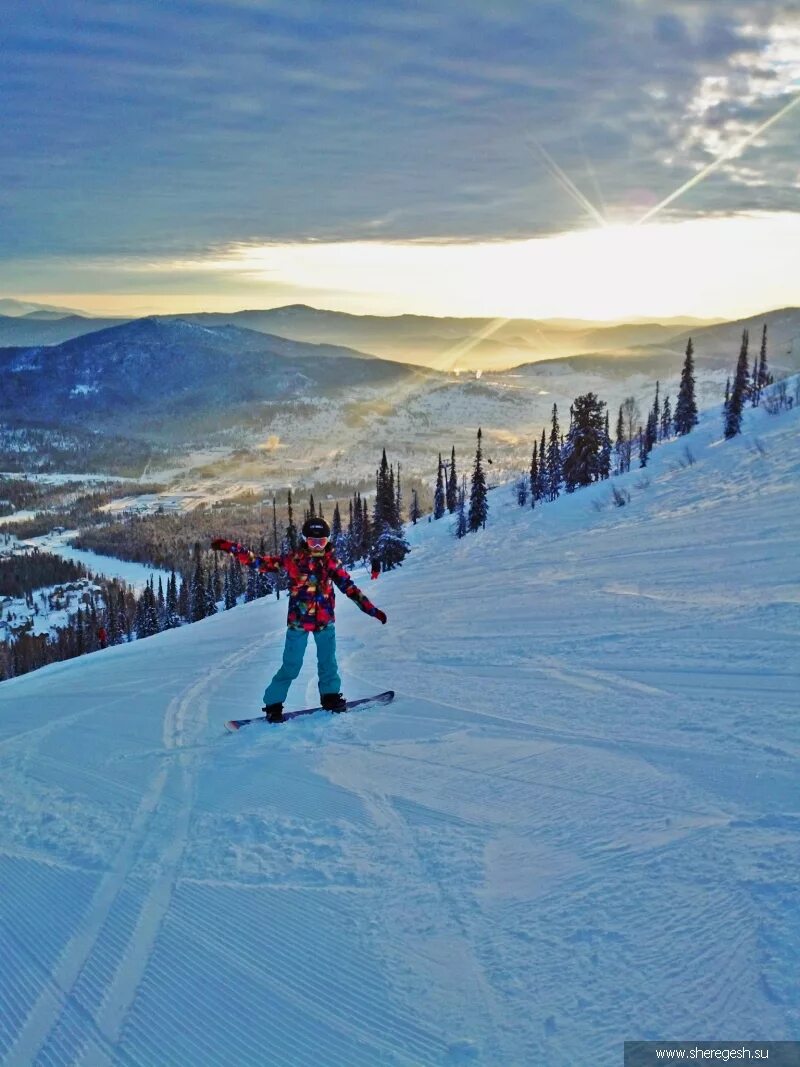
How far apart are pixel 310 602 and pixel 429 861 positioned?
3813mm

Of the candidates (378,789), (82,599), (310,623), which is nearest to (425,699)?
(310,623)

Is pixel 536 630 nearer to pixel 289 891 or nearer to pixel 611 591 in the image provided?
pixel 611 591

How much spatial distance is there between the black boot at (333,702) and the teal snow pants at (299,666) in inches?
1.8

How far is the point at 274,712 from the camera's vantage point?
23.8ft

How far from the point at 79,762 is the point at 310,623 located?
8.23ft

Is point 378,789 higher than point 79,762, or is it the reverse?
point 378,789

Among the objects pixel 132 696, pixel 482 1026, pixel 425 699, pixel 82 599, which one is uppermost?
pixel 482 1026

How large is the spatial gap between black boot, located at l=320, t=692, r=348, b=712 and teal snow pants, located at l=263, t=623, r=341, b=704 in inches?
1.8

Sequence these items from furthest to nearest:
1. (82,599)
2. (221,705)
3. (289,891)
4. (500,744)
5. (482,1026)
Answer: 1. (82,599)
2. (221,705)
3. (500,744)
4. (289,891)
5. (482,1026)

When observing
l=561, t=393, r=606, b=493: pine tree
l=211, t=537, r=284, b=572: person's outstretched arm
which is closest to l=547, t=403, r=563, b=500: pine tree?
l=561, t=393, r=606, b=493: pine tree

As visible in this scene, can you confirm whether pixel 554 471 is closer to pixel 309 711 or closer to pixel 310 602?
pixel 310 602

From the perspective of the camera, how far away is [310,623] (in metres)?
7.47

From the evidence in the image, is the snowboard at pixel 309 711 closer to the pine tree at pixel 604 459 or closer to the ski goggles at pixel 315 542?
the ski goggles at pixel 315 542

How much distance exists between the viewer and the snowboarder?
738cm
